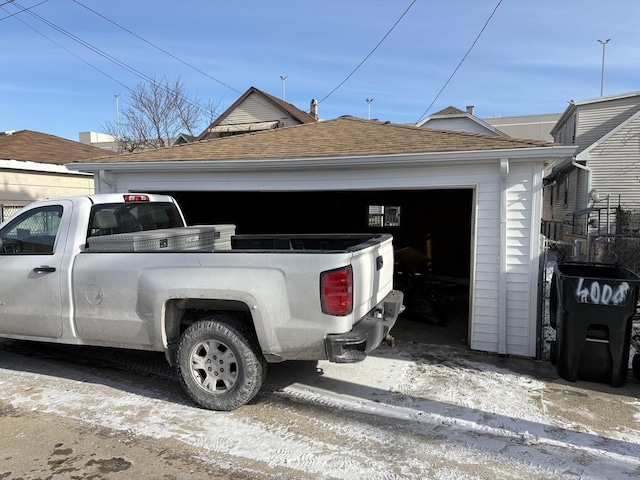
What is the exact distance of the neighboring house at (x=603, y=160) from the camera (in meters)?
19.2

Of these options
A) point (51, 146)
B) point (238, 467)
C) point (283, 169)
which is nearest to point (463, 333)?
point (283, 169)

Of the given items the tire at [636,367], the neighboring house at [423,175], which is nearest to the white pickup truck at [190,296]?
the neighboring house at [423,175]

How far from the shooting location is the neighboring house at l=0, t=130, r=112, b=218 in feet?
41.3

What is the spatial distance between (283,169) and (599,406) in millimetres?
4843

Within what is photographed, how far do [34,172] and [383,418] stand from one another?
13.1m

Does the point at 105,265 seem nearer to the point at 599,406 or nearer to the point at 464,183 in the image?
the point at 464,183

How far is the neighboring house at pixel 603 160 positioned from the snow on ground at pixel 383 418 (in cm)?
1500

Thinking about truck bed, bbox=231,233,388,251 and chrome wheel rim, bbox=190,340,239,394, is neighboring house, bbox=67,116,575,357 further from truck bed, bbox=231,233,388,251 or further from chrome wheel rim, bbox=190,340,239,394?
chrome wheel rim, bbox=190,340,239,394

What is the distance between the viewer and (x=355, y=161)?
6438mm

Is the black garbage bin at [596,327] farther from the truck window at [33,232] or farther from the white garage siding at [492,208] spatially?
the truck window at [33,232]

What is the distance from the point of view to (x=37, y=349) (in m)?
6.02

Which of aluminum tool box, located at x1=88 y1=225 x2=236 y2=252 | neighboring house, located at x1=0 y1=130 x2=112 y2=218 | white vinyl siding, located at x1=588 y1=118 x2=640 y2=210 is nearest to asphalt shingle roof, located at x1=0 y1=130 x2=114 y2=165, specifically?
neighboring house, located at x1=0 y1=130 x2=112 y2=218

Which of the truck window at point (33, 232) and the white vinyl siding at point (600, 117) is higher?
the white vinyl siding at point (600, 117)

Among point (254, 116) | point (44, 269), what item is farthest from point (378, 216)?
point (254, 116)
